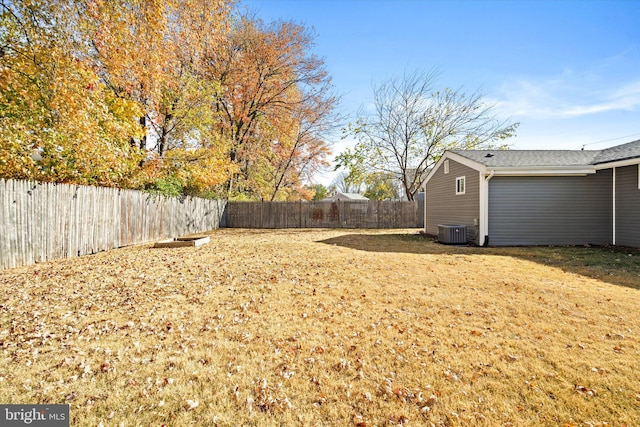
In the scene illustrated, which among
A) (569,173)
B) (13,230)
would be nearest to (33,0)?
(13,230)

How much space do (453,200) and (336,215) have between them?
26.6 ft

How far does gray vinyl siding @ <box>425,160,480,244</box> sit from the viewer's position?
35.0 ft

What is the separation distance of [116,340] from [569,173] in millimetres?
12947

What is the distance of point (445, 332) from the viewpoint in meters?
3.30

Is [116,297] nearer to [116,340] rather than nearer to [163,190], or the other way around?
[116,340]

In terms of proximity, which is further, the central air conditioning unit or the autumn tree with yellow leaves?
the central air conditioning unit

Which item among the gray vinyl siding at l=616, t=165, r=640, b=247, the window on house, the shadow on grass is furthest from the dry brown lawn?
the window on house

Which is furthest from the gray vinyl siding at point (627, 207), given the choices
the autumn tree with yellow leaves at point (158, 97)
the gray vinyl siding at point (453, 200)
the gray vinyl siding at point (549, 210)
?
the autumn tree with yellow leaves at point (158, 97)

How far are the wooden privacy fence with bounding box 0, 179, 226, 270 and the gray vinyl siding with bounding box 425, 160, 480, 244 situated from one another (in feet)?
39.7

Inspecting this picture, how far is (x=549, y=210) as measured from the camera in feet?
33.2

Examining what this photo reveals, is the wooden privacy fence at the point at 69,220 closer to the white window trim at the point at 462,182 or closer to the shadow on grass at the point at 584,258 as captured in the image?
the shadow on grass at the point at 584,258

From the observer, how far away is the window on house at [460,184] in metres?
11.5
